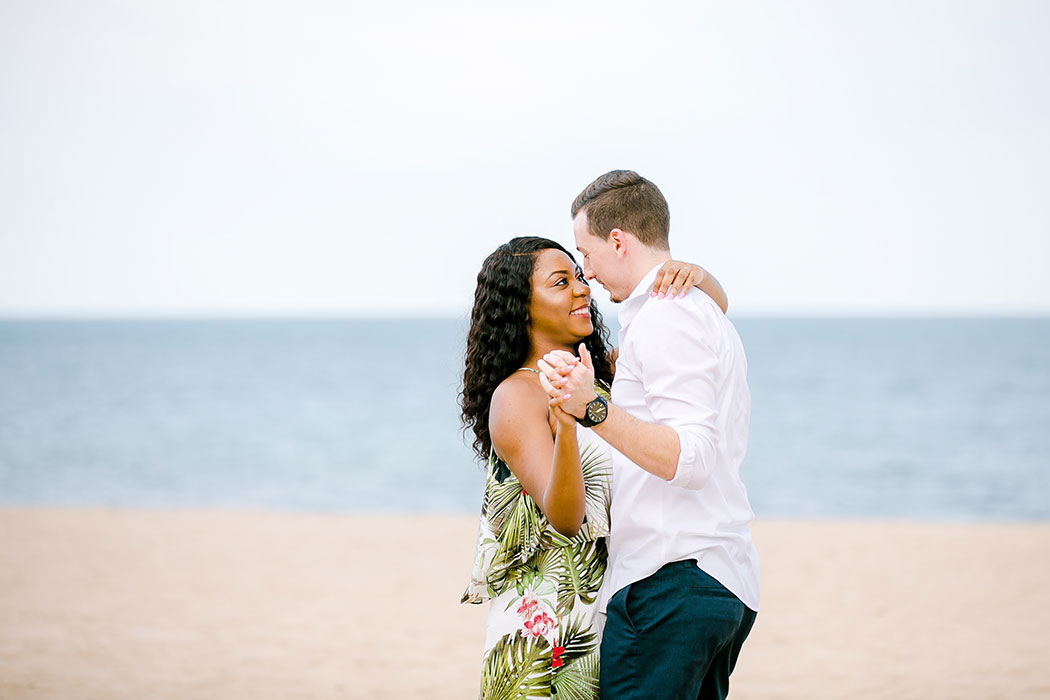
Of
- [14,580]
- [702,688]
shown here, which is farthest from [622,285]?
[14,580]

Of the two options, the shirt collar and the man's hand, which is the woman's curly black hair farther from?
the man's hand

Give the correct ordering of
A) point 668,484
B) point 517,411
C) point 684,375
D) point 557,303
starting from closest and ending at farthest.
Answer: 1. point 684,375
2. point 668,484
3. point 517,411
4. point 557,303

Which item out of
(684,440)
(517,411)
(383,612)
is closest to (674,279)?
(684,440)

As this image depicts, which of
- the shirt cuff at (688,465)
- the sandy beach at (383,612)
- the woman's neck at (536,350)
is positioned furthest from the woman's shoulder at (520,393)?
the sandy beach at (383,612)

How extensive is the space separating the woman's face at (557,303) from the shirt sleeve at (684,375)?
487mm

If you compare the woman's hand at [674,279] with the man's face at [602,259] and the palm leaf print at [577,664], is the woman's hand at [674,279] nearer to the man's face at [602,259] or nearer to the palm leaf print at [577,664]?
the man's face at [602,259]

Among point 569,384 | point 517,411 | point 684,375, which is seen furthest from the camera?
point 517,411

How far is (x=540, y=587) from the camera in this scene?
3012 millimetres

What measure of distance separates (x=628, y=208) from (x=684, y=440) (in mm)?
760

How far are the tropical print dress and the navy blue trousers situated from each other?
22 cm

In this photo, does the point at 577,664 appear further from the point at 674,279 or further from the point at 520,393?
the point at 674,279

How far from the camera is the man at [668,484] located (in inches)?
97.4

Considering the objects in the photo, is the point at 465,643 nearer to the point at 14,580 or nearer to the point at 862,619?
the point at 862,619

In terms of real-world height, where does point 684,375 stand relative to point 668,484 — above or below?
above
